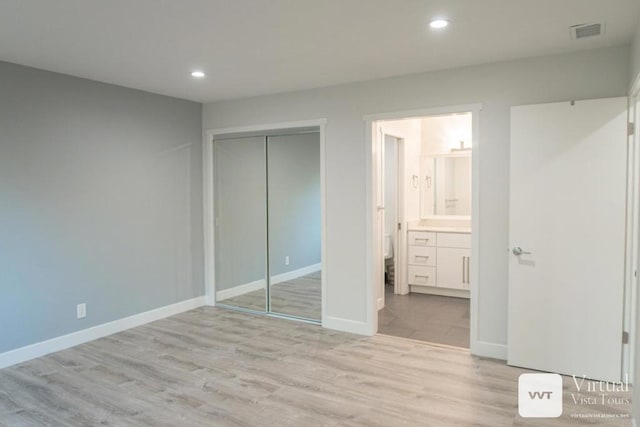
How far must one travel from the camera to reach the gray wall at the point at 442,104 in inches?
134

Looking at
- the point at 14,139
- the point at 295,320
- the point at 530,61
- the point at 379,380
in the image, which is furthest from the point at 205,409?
the point at 530,61

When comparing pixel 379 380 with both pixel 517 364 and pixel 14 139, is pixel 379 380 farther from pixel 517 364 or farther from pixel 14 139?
pixel 14 139

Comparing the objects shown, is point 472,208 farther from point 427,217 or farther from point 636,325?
point 427,217

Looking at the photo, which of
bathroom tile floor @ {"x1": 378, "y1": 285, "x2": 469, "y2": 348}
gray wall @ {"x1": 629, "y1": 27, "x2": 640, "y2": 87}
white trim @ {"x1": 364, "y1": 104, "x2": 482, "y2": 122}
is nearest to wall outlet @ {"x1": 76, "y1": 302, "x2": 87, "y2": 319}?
bathroom tile floor @ {"x1": 378, "y1": 285, "x2": 469, "y2": 348}

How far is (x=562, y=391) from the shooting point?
10.2ft

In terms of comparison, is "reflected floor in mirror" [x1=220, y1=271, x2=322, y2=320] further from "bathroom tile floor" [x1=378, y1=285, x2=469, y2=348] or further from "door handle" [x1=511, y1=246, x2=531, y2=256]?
"door handle" [x1=511, y1=246, x2=531, y2=256]

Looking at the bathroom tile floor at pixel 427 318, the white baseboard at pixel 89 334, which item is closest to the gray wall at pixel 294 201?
the bathroom tile floor at pixel 427 318

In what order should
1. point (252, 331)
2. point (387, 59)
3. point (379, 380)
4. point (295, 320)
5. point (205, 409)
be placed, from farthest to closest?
point (295, 320) → point (252, 331) → point (387, 59) → point (379, 380) → point (205, 409)

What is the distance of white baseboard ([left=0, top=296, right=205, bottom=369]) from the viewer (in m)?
3.73

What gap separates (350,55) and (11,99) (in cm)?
281

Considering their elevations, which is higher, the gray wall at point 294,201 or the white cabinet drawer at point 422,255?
the gray wall at point 294,201

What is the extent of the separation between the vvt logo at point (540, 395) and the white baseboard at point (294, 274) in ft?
7.44

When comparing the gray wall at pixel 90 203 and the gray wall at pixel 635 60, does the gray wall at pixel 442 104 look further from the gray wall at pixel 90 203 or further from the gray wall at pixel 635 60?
the gray wall at pixel 90 203

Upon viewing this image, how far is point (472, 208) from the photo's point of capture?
3.80 m
